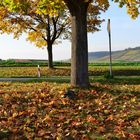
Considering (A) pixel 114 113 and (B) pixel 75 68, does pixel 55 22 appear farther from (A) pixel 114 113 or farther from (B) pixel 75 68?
(A) pixel 114 113

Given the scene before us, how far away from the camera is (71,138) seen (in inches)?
484

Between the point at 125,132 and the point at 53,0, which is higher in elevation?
the point at 53,0

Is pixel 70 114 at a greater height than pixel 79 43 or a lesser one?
lesser

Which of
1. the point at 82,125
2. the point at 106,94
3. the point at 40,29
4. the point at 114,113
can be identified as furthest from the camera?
the point at 40,29

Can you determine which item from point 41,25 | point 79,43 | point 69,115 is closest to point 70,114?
point 69,115

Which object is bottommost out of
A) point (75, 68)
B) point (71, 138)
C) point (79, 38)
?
point (71, 138)

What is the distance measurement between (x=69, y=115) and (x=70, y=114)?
15cm

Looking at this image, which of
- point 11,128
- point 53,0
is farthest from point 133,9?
point 11,128

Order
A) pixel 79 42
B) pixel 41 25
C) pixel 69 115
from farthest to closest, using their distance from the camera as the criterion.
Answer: pixel 41 25, pixel 79 42, pixel 69 115

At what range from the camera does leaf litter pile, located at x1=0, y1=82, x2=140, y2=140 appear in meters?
12.6

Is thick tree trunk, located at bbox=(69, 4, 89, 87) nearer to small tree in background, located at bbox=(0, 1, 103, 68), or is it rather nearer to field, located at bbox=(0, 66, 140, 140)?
field, located at bbox=(0, 66, 140, 140)

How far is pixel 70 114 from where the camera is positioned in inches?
580

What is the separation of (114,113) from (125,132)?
239 centimetres

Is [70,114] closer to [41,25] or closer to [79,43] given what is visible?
[79,43]
